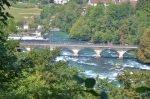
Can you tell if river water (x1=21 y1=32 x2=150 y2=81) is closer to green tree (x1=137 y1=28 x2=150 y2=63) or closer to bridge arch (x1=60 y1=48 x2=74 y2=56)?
bridge arch (x1=60 y1=48 x2=74 y2=56)

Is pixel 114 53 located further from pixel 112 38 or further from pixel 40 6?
pixel 40 6

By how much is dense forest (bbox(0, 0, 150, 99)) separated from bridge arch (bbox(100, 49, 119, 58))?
13.1 m

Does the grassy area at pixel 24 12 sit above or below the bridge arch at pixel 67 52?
→ above

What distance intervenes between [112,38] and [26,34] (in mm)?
7473

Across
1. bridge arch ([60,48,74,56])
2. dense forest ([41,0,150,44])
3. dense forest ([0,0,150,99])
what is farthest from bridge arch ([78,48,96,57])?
dense forest ([0,0,150,99])

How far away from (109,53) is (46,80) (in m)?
20.4

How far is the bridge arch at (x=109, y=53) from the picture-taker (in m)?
31.0

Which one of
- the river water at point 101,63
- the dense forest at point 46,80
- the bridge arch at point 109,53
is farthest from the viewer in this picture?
the bridge arch at point 109,53

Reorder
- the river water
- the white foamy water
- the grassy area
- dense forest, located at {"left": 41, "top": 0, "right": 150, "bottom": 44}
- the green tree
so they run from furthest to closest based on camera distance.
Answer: the grassy area, dense forest, located at {"left": 41, "top": 0, "right": 150, "bottom": 44}, the green tree, the white foamy water, the river water

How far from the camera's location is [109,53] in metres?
32.5

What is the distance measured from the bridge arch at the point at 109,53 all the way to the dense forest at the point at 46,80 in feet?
43.1

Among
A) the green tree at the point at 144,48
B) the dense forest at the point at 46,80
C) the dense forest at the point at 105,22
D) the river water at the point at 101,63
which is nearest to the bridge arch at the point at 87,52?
the river water at the point at 101,63

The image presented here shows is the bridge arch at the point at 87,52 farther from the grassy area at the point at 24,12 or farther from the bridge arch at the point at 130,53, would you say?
the grassy area at the point at 24,12

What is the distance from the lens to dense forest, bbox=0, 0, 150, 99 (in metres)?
1.84
